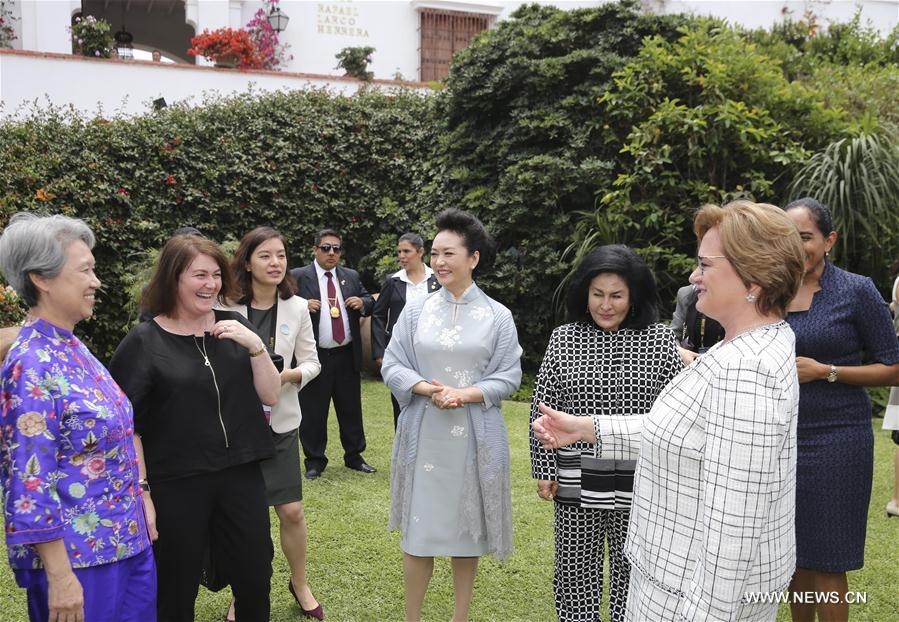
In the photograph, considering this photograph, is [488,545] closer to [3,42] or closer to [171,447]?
[171,447]

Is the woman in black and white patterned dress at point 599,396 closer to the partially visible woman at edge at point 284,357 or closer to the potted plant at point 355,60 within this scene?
the partially visible woman at edge at point 284,357

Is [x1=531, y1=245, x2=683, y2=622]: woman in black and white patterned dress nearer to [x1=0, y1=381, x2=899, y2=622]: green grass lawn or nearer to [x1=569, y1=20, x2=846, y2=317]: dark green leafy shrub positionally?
[x1=0, y1=381, x2=899, y2=622]: green grass lawn

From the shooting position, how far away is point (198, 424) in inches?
115

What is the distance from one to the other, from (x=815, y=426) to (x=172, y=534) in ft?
8.64

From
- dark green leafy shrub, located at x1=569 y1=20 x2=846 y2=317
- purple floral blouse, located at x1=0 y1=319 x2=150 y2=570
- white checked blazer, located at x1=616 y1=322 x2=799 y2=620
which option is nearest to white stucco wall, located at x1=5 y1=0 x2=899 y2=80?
dark green leafy shrub, located at x1=569 y1=20 x2=846 y2=317

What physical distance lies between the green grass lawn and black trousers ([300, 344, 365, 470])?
0.31 metres

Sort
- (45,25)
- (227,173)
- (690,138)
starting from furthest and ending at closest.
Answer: (45,25) < (227,173) < (690,138)

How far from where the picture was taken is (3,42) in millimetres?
12492

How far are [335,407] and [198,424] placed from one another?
3.97 m

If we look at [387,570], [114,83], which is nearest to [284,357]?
[387,570]

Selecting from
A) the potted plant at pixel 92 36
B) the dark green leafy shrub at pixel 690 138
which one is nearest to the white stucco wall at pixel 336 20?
the potted plant at pixel 92 36

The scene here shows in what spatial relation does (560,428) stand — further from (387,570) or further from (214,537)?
(387,570)

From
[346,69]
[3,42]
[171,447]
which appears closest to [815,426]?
[171,447]

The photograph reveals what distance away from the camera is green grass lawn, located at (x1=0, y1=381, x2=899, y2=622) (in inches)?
159
